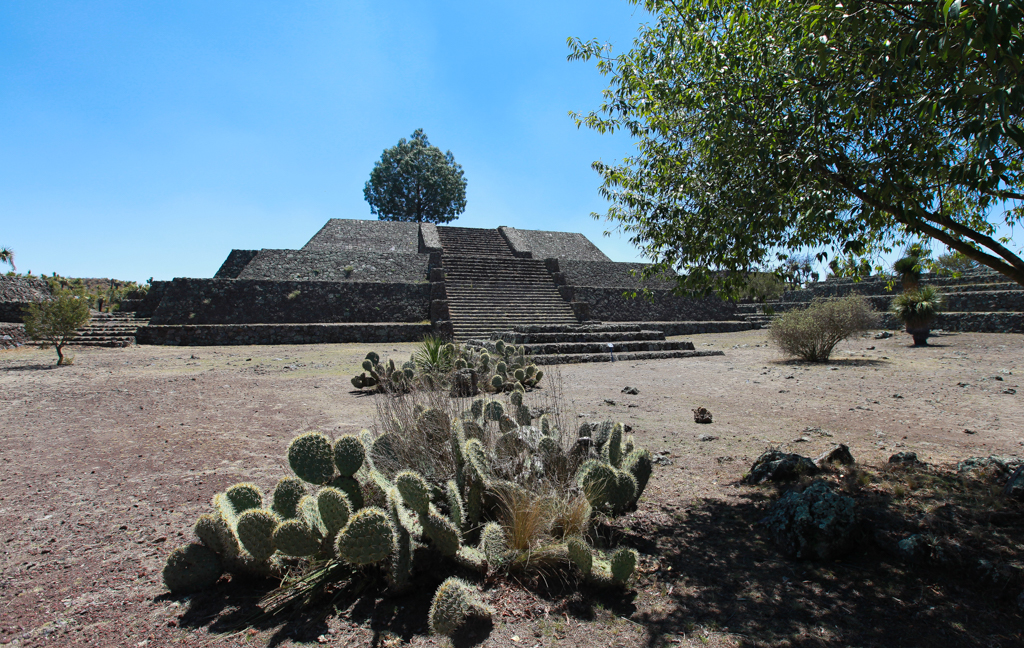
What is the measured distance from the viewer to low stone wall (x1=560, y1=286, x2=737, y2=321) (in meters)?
22.4

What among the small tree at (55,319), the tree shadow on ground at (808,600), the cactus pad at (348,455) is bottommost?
the tree shadow on ground at (808,600)

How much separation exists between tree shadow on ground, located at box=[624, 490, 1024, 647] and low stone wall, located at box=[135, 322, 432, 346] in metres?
15.6

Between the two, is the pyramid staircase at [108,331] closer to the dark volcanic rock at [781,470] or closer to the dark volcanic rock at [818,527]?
the dark volcanic rock at [781,470]

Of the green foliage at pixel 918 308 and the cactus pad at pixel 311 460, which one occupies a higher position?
the green foliage at pixel 918 308

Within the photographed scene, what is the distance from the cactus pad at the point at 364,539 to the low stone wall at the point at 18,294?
21974 millimetres

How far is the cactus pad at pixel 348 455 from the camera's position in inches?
113

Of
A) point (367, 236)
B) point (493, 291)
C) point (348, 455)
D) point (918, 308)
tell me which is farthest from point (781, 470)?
point (367, 236)

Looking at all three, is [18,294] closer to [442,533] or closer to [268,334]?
[268,334]

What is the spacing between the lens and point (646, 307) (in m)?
23.6

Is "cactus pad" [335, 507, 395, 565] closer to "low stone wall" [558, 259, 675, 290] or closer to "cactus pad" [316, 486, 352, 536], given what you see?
"cactus pad" [316, 486, 352, 536]

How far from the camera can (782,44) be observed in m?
3.31

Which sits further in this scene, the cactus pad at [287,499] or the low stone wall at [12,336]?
the low stone wall at [12,336]

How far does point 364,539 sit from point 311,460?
0.92m

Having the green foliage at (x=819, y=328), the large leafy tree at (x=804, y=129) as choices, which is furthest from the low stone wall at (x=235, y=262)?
the large leafy tree at (x=804, y=129)
